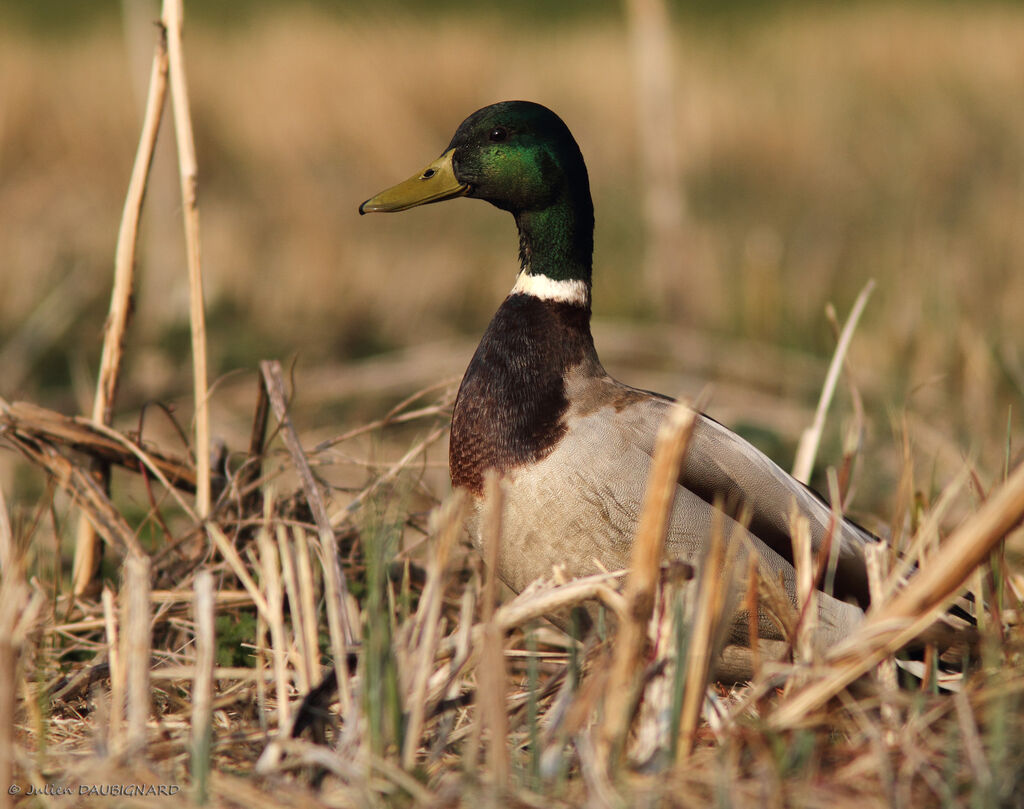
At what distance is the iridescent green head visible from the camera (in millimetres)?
3012

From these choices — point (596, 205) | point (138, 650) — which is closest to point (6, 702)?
point (138, 650)

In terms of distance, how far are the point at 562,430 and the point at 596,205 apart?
23.8 feet

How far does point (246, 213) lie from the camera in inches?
375

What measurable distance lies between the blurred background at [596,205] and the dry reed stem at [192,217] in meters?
0.19

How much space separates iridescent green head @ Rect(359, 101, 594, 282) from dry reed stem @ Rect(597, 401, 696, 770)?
1318mm

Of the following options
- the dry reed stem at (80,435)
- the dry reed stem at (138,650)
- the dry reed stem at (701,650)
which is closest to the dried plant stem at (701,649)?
the dry reed stem at (701,650)

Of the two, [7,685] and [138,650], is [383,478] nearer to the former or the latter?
[138,650]

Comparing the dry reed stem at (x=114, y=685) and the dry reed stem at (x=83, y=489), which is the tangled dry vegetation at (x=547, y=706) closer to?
the dry reed stem at (x=114, y=685)

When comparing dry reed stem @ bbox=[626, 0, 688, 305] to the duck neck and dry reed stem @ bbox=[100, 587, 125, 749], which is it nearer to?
the duck neck

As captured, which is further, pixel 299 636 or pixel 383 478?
pixel 383 478

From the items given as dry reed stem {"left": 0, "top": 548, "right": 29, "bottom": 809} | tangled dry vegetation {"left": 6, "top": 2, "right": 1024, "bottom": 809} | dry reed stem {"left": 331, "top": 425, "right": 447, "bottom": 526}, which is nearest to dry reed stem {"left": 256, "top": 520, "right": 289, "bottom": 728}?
tangled dry vegetation {"left": 6, "top": 2, "right": 1024, "bottom": 809}

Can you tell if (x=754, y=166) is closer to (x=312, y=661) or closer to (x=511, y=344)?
(x=511, y=344)

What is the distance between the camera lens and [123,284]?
307 centimetres

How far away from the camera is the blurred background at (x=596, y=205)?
5359 millimetres
